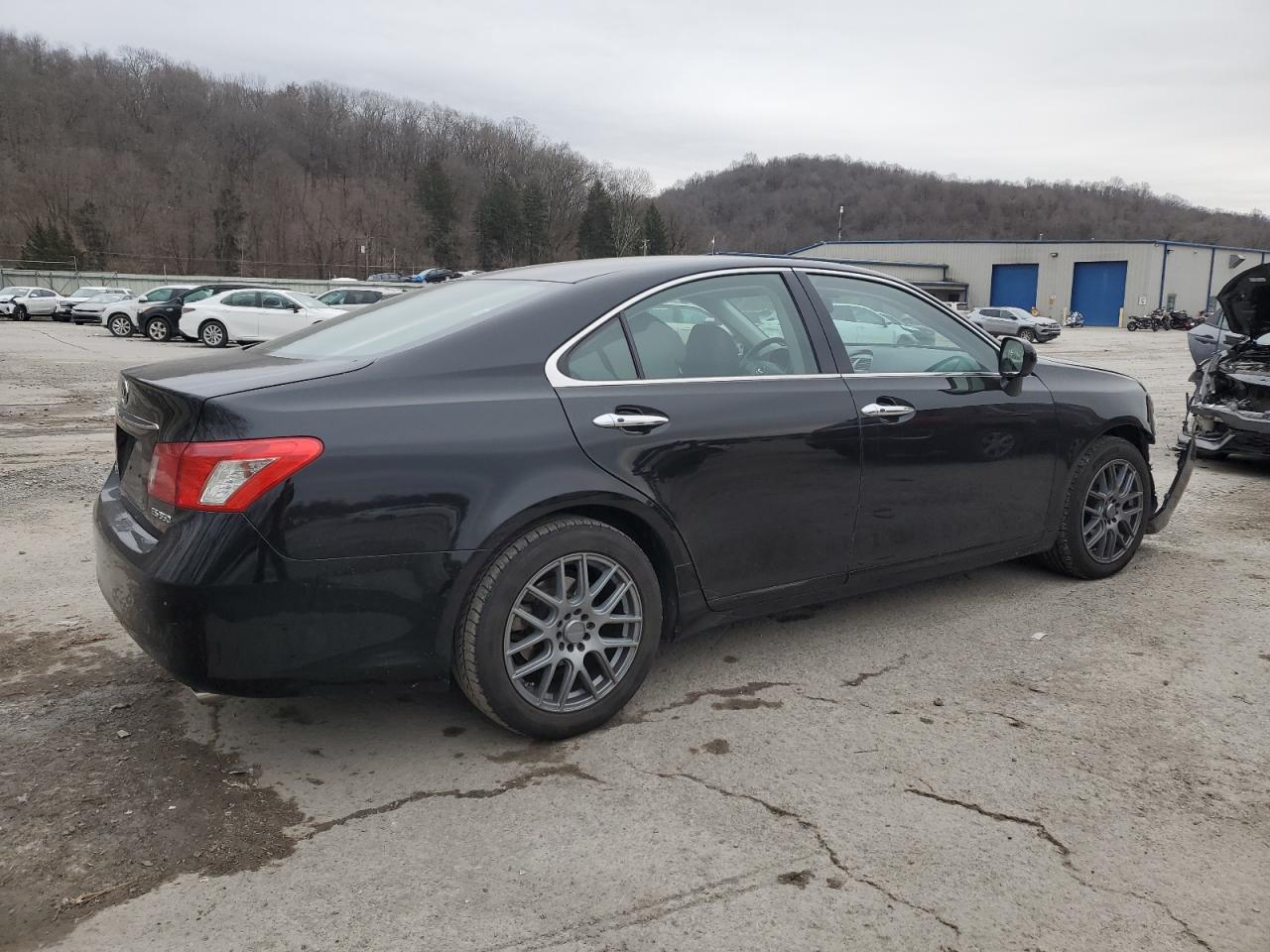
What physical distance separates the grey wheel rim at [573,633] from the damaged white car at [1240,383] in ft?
21.1

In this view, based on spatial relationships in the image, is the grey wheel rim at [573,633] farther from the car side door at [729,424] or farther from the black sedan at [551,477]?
the car side door at [729,424]

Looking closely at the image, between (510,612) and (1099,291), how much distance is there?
6951cm

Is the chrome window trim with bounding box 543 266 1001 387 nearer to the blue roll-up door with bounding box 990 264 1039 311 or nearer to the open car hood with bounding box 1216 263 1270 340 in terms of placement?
the open car hood with bounding box 1216 263 1270 340

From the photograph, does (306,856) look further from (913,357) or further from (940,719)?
(913,357)

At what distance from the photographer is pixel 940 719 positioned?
346 centimetres

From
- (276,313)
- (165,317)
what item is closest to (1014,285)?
(276,313)

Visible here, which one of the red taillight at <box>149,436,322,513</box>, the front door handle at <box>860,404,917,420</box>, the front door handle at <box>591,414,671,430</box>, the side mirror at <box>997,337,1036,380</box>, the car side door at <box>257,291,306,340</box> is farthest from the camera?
the car side door at <box>257,291,306,340</box>

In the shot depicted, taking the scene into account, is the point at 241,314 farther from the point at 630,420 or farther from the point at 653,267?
the point at 630,420

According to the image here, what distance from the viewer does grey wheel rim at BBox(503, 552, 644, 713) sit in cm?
315

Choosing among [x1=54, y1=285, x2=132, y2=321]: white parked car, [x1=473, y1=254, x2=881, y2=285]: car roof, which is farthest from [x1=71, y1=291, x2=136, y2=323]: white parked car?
[x1=473, y1=254, x2=881, y2=285]: car roof

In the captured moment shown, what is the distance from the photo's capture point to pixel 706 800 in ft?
9.62

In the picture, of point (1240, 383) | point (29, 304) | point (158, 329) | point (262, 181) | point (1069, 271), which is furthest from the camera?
point (262, 181)

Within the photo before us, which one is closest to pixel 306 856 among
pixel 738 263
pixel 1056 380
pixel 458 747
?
pixel 458 747

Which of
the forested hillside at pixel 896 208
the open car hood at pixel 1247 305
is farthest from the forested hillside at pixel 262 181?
the open car hood at pixel 1247 305
